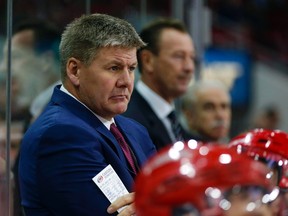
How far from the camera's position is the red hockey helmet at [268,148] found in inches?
95.5

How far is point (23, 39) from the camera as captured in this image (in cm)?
355

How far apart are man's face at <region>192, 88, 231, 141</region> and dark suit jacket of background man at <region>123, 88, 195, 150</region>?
74 centimetres

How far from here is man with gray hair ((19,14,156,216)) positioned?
239 cm

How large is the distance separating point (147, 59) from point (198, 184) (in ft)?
7.73

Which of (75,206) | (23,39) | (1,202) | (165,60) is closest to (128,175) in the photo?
(75,206)

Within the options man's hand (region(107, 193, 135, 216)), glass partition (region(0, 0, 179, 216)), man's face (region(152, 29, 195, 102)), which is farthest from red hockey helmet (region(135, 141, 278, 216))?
man's face (region(152, 29, 195, 102))

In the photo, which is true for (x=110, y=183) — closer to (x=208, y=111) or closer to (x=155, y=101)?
(x=155, y=101)

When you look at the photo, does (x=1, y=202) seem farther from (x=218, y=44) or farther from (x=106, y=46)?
(x=218, y=44)

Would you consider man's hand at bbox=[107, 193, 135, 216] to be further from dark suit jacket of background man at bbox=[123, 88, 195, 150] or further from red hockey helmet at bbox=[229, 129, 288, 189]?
dark suit jacket of background man at bbox=[123, 88, 195, 150]

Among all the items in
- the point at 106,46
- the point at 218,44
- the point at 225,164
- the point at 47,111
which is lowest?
the point at 225,164

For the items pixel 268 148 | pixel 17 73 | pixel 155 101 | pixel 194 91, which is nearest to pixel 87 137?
pixel 268 148

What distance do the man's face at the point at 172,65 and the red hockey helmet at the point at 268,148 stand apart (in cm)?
135

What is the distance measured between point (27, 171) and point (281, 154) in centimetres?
73

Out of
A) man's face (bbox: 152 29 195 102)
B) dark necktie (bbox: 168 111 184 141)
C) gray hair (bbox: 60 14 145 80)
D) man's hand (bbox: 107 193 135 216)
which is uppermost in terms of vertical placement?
man's face (bbox: 152 29 195 102)
